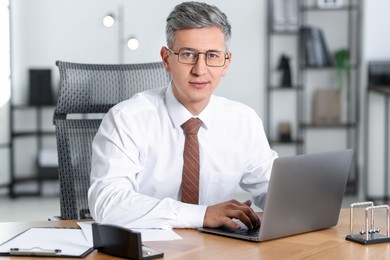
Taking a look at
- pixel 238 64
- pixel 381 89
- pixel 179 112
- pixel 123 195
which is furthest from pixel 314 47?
pixel 123 195

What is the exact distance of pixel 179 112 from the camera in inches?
86.9

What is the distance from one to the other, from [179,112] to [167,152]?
0.13 m

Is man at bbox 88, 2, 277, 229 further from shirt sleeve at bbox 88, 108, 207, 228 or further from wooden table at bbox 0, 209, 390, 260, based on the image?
wooden table at bbox 0, 209, 390, 260

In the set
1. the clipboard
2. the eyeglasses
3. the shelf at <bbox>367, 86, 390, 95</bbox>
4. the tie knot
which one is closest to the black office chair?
the tie knot

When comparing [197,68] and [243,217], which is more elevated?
[197,68]

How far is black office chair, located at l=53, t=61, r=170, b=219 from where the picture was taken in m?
2.42

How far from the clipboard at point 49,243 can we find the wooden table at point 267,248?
0.10 ft

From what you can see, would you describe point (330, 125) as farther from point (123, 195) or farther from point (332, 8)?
point (123, 195)

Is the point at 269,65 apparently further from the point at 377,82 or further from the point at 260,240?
the point at 260,240

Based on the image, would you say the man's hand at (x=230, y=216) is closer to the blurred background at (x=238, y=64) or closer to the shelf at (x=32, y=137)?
the blurred background at (x=238, y=64)

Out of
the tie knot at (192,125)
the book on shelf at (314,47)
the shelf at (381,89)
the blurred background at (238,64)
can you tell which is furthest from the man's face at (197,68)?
the book on shelf at (314,47)

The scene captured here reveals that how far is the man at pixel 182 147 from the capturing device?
1881mm

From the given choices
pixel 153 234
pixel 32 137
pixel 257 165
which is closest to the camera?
pixel 153 234

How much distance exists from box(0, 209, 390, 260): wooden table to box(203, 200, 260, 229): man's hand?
0.06 m
